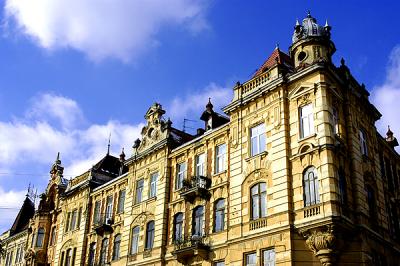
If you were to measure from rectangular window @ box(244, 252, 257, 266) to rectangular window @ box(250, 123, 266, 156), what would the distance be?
584 cm

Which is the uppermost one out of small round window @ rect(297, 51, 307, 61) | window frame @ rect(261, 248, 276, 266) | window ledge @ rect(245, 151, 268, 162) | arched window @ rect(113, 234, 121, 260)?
small round window @ rect(297, 51, 307, 61)

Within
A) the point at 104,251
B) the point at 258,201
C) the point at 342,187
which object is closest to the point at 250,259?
the point at 258,201

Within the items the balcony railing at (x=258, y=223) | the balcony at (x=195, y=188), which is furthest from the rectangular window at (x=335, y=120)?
the balcony at (x=195, y=188)

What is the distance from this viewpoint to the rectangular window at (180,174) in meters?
35.5

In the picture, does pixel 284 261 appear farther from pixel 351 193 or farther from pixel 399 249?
pixel 399 249

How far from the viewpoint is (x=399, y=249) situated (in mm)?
30859

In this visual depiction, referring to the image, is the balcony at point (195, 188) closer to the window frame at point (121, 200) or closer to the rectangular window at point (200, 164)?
the rectangular window at point (200, 164)

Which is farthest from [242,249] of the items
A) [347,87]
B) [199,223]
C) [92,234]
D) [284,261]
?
[92,234]

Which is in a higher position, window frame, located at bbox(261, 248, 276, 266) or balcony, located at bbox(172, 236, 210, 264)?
balcony, located at bbox(172, 236, 210, 264)

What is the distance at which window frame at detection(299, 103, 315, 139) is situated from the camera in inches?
1078

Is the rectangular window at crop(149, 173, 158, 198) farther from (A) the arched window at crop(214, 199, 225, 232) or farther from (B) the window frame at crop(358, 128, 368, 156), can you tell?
(B) the window frame at crop(358, 128, 368, 156)

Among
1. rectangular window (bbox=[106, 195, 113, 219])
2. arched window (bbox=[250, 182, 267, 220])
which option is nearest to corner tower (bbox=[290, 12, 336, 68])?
arched window (bbox=[250, 182, 267, 220])

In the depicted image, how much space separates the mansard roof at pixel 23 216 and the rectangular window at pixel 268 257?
4417 cm

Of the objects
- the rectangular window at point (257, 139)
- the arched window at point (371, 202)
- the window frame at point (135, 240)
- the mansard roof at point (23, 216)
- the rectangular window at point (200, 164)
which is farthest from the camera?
the mansard roof at point (23, 216)
